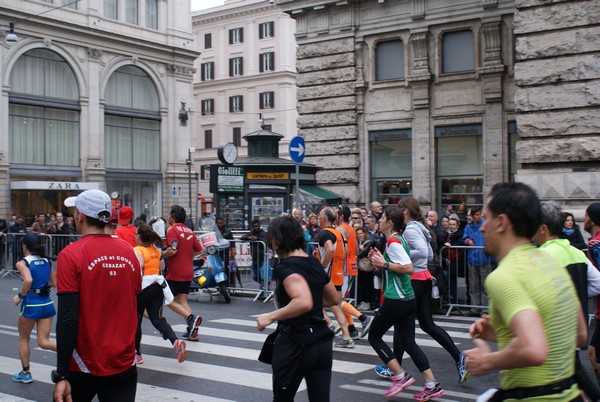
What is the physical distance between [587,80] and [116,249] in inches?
499

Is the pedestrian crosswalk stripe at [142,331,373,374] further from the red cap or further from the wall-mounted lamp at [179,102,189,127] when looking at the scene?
the wall-mounted lamp at [179,102,189,127]

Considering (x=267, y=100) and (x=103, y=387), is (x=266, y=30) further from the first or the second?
(x=103, y=387)

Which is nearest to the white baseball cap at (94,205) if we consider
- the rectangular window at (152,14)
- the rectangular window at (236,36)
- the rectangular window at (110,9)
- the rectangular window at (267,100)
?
the rectangular window at (110,9)

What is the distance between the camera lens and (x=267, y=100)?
66812 millimetres

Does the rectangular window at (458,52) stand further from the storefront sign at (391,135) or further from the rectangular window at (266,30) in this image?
the rectangular window at (266,30)

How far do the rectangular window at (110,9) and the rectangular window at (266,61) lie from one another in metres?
23.2

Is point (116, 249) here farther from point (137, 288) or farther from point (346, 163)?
point (346, 163)

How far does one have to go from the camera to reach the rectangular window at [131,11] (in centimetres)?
4606

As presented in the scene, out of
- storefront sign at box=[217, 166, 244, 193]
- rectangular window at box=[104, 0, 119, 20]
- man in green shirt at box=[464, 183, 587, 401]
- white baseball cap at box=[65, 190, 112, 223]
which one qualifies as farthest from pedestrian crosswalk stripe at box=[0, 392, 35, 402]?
rectangular window at box=[104, 0, 119, 20]

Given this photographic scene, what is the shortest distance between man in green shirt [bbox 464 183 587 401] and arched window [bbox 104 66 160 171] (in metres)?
43.5

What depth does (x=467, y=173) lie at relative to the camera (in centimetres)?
2044

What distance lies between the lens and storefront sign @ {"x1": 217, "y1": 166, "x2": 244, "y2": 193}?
814 inches

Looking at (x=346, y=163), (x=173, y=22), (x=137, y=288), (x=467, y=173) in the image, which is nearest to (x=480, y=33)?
(x=467, y=173)

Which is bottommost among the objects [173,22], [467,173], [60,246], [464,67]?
[60,246]
